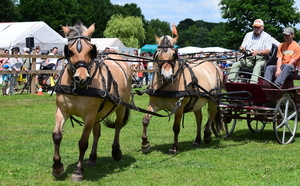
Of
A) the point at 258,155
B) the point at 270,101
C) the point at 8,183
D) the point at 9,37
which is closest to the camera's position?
the point at 8,183

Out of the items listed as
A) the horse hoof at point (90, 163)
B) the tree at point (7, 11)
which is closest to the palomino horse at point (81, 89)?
the horse hoof at point (90, 163)

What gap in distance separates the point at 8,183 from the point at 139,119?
7.86m

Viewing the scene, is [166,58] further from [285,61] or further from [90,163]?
[285,61]

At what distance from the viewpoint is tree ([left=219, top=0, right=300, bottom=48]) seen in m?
62.0

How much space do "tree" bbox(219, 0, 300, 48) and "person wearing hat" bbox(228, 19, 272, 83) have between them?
52.1 meters

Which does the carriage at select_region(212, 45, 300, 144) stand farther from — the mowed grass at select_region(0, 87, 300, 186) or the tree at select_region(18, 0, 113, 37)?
the tree at select_region(18, 0, 113, 37)

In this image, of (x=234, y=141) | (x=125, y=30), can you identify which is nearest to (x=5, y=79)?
(x=234, y=141)

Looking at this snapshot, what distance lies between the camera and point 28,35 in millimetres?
31781

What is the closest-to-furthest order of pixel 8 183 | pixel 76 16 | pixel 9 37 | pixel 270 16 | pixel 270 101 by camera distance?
pixel 8 183 < pixel 270 101 < pixel 9 37 < pixel 270 16 < pixel 76 16

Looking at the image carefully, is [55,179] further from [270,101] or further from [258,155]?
[270,101]

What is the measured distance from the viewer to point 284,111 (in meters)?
10.5

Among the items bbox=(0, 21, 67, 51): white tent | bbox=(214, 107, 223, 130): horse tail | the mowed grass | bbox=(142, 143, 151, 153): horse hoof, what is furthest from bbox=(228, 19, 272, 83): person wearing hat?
bbox=(0, 21, 67, 51): white tent

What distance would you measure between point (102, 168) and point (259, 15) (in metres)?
57.7

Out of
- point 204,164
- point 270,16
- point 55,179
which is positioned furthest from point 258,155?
point 270,16
